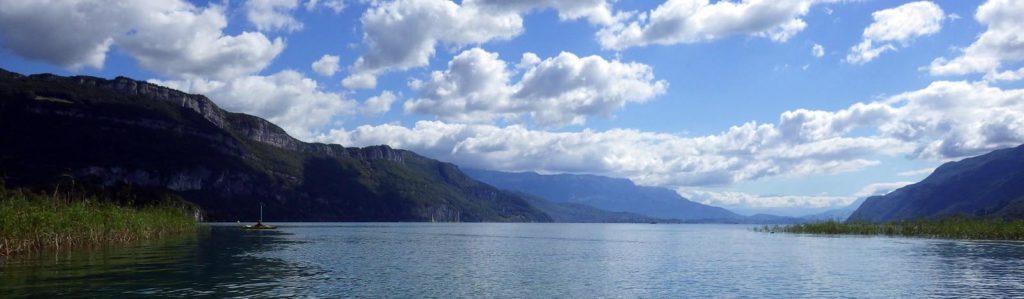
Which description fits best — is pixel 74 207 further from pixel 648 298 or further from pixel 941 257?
pixel 941 257

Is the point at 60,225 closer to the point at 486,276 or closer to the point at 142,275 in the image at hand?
the point at 142,275

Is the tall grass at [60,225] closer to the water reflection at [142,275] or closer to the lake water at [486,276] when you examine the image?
the water reflection at [142,275]

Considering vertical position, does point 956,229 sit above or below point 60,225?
below

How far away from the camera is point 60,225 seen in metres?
79.4

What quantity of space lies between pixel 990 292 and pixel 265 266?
62.6 m

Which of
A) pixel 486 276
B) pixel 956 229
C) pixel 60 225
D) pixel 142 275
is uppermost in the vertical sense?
pixel 60 225

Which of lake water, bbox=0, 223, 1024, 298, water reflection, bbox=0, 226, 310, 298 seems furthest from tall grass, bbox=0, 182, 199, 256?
lake water, bbox=0, 223, 1024, 298

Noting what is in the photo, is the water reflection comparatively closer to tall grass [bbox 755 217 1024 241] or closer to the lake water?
the lake water

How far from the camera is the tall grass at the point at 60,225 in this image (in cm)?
6738

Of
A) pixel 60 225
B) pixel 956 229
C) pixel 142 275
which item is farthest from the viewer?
pixel 956 229

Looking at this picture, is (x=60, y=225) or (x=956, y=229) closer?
(x=60, y=225)

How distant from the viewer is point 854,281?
61.2 metres

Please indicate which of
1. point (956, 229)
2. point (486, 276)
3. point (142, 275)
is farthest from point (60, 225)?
point (956, 229)

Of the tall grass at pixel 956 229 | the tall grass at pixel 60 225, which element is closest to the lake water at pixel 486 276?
the tall grass at pixel 60 225
